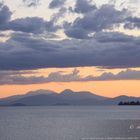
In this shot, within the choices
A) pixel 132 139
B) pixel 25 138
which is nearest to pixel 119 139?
pixel 132 139

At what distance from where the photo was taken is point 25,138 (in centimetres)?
15438

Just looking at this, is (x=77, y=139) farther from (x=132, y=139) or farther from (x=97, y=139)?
(x=132, y=139)

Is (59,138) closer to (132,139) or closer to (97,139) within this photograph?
(97,139)

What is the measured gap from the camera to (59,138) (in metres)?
150

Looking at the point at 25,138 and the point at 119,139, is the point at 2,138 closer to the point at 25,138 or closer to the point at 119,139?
the point at 25,138

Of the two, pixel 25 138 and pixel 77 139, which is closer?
pixel 77 139

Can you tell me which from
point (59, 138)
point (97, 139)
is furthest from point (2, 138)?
point (97, 139)

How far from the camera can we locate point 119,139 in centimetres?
14838

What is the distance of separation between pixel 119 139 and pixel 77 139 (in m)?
13.1

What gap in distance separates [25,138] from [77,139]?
18.7 metres

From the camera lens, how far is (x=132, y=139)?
5758 inches

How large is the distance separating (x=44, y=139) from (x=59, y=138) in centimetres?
473

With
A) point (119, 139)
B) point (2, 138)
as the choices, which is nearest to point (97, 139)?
point (119, 139)

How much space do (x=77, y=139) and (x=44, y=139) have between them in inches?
402
